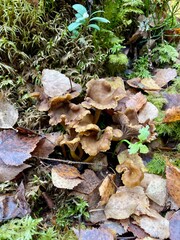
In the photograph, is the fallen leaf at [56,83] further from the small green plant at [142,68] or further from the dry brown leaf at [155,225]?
the dry brown leaf at [155,225]

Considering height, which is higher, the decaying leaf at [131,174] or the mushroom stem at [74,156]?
the decaying leaf at [131,174]

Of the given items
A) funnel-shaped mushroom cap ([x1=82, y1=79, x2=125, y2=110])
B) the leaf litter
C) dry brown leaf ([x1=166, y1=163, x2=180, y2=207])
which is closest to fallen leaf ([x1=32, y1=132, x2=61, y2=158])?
the leaf litter

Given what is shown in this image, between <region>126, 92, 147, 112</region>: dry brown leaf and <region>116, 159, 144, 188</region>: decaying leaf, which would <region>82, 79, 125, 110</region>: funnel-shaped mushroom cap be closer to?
<region>126, 92, 147, 112</region>: dry brown leaf

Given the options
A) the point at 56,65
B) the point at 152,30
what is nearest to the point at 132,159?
the point at 56,65

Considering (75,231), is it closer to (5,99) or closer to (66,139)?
(66,139)

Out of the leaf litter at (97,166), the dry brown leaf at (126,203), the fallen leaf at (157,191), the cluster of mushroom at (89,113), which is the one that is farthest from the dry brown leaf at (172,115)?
the dry brown leaf at (126,203)

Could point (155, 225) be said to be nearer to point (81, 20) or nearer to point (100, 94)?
point (100, 94)
